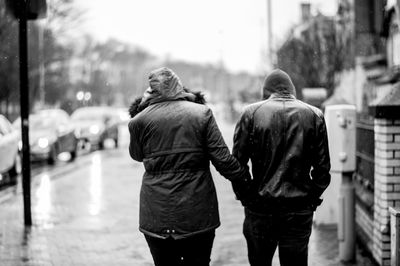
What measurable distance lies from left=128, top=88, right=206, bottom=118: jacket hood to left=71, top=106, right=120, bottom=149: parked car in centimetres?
1995

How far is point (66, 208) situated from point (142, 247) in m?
3.23

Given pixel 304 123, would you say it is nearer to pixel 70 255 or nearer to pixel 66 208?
pixel 70 255

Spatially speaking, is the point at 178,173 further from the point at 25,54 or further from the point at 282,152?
the point at 25,54

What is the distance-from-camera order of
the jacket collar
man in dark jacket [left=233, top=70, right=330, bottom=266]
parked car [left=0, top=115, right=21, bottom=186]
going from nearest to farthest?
man in dark jacket [left=233, top=70, right=330, bottom=266] → the jacket collar → parked car [left=0, top=115, right=21, bottom=186]

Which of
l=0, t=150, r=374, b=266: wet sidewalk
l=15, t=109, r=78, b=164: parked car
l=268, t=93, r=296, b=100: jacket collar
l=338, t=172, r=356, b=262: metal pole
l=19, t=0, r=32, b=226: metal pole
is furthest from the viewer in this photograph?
l=15, t=109, r=78, b=164: parked car

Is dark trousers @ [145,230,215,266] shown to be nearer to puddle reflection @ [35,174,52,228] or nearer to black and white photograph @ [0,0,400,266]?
black and white photograph @ [0,0,400,266]

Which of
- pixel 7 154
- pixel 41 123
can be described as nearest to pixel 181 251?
pixel 7 154

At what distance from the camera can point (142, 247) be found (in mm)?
7395

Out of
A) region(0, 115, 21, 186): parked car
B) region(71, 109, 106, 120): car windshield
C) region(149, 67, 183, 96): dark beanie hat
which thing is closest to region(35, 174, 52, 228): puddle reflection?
region(0, 115, 21, 186): parked car

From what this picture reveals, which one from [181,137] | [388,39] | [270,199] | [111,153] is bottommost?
[111,153]

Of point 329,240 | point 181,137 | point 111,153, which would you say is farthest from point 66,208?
point 111,153

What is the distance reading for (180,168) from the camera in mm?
4195

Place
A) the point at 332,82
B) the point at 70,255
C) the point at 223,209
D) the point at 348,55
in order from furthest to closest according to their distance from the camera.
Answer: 1. the point at 348,55
2. the point at 332,82
3. the point at 223,209
4. the point at 70,255

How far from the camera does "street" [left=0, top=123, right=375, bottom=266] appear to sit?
22.5 ft
